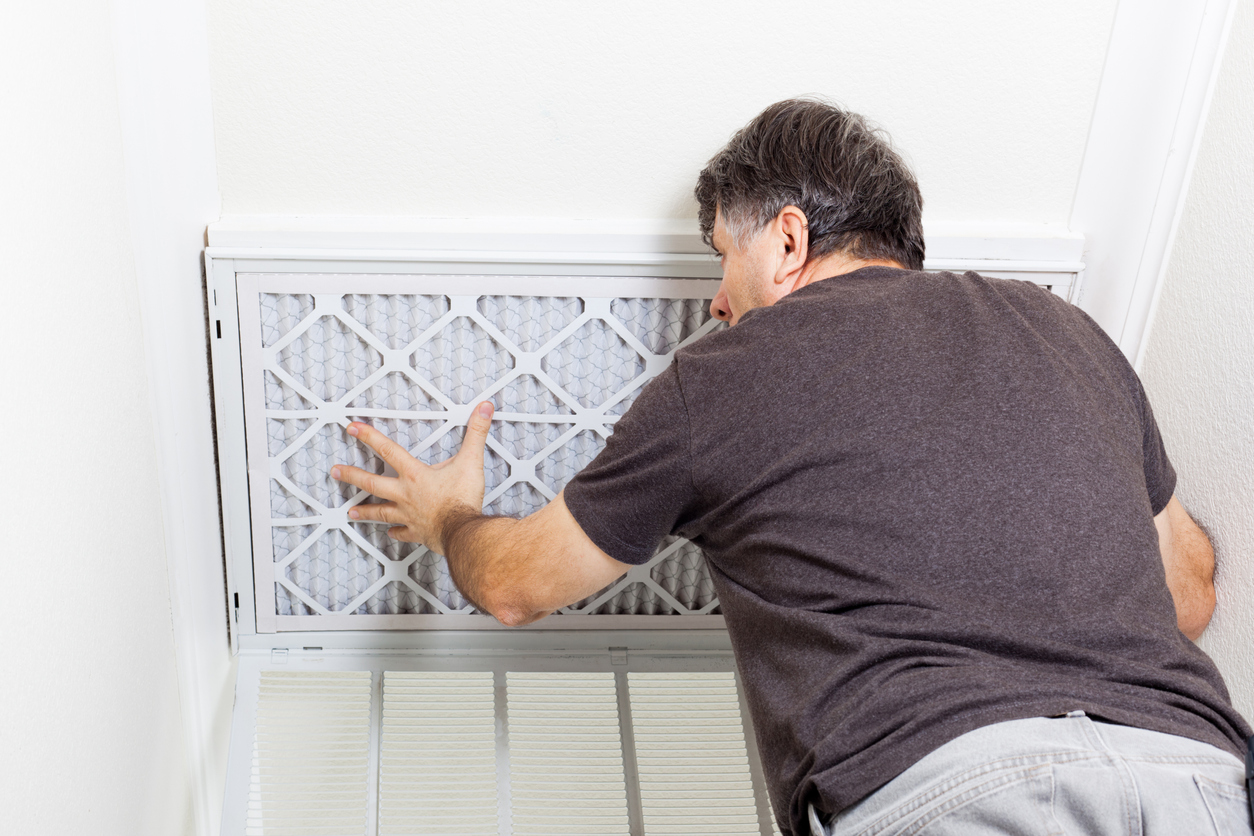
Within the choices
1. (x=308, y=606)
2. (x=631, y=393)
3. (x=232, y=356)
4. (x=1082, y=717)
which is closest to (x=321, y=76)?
(x=232, y=356)

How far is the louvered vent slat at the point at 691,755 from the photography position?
1.28 meters

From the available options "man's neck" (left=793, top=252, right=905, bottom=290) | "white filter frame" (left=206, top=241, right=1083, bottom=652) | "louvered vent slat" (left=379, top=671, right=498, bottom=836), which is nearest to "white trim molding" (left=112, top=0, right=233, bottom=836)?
"white filter frame" (left=206, top=241, right=1083, bottom=652)

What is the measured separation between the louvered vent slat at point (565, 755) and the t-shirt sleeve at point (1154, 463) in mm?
789

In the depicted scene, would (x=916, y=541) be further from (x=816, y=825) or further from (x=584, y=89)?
(x=584, y=89)

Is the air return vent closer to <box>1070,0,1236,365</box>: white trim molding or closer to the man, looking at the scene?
the man

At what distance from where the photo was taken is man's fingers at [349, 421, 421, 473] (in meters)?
1.22

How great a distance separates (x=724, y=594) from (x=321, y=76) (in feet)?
2.59

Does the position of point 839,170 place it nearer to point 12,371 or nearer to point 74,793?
point 12,371

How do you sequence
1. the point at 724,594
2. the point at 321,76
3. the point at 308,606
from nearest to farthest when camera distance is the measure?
the point at 724,594, the point at 321,76, the point at 308,606

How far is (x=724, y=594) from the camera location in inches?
38.7

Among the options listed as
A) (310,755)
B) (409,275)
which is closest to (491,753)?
(310,755)

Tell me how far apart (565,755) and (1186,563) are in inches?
33.6

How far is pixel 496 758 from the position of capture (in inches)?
51.3

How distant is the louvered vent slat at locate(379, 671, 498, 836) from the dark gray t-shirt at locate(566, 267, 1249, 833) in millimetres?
524
